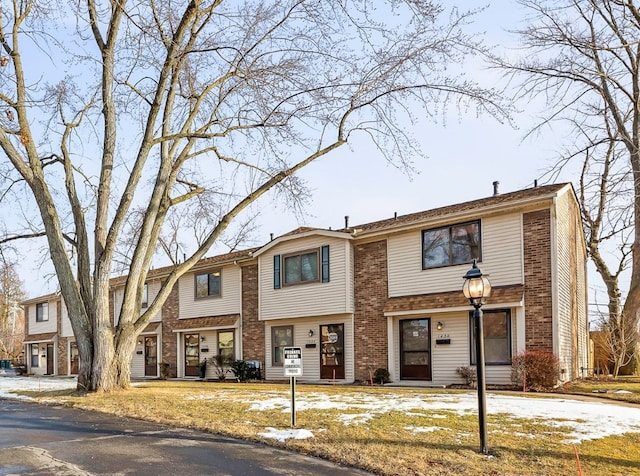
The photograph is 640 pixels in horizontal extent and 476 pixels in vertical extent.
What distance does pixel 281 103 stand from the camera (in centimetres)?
1439

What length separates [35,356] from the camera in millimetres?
37500

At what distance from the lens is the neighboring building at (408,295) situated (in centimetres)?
1582

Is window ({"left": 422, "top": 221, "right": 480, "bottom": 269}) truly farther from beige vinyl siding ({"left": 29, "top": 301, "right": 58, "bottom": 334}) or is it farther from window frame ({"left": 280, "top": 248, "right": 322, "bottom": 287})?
beige vinyl siding ({"left": 29, "top": 301, "right": 58, "bottom": 334})

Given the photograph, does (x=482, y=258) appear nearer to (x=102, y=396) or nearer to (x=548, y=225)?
(x=548, y=225)

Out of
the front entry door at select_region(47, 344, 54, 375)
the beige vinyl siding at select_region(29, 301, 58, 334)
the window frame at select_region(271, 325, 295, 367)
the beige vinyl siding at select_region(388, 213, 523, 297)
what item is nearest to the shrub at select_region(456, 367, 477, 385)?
the beige vinyl siding at select_region(388, 213, 523, 297)

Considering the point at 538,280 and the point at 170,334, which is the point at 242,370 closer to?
the point at 170,334

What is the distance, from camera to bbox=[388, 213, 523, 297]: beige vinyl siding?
16125 millimetres

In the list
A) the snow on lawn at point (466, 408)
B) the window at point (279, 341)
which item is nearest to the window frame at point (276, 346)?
the window at point (279, 341)

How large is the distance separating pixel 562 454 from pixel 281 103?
9.98 m

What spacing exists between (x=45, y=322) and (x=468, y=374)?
94.3 ft

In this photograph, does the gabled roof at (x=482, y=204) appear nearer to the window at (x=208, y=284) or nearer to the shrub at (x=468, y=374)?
the shrub at (x=468, y=374)

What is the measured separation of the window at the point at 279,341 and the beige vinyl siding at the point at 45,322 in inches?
731

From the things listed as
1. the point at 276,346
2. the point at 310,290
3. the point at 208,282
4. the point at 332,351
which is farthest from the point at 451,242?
the point at 208,282

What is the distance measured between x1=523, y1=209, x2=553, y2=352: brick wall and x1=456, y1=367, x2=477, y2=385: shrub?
5.63 feet
